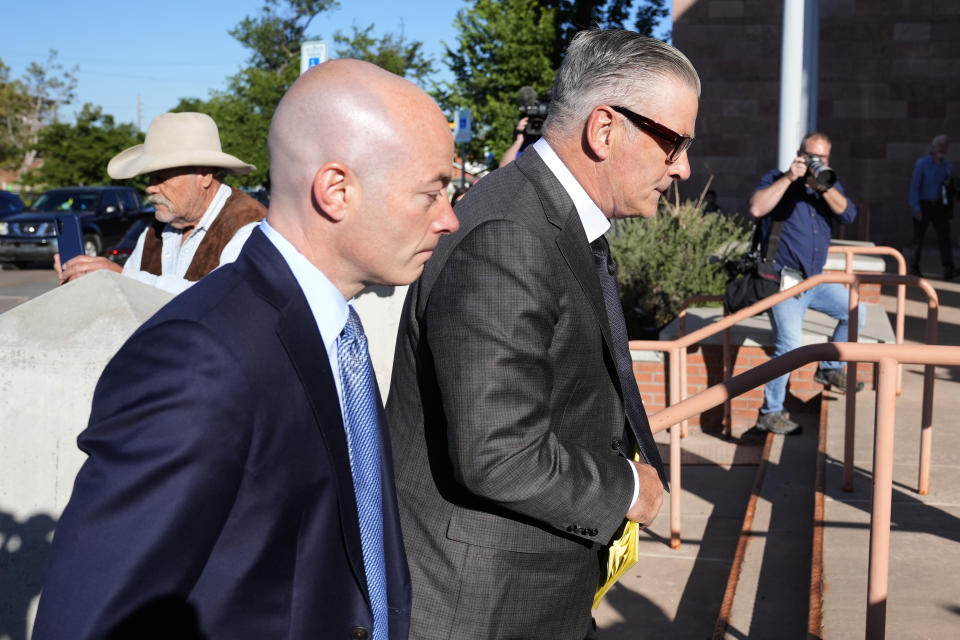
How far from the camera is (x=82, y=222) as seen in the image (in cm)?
1958

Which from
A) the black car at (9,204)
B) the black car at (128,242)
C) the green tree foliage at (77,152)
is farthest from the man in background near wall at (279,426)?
the green tree foliage at (77,152)

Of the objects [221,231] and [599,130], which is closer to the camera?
[599,130]

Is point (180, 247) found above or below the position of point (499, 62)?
below

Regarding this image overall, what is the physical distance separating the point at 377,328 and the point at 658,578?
6.36 ft

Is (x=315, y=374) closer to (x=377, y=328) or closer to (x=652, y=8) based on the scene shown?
(x=377, y=328)

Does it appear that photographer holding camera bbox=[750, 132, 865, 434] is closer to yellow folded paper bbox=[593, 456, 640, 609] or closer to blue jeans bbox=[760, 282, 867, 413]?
blue jeans bbox=[760, 282, 867, 413]

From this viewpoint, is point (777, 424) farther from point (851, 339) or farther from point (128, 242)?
point (128, 242)

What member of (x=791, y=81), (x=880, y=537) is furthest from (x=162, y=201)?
(x=791, y=81)

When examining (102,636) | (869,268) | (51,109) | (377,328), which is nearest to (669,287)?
(869,268)

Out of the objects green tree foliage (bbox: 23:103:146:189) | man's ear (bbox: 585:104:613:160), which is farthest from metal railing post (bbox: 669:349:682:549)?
green tree foliage (bbox: 23:103:146:189)

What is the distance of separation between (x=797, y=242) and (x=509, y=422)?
5220 millimetres

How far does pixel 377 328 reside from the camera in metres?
5.39

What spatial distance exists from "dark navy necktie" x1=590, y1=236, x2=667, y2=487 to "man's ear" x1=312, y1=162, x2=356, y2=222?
773mm

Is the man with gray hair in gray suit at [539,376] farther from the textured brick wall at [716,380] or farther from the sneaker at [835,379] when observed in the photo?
the textured brick wall at [716,380]
